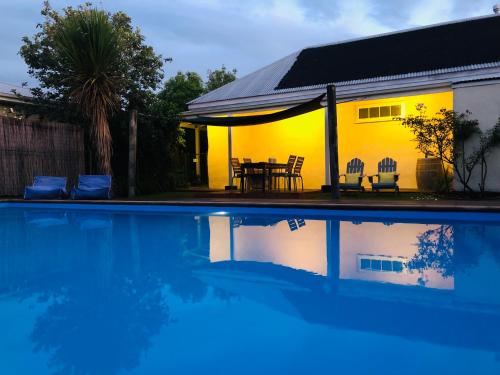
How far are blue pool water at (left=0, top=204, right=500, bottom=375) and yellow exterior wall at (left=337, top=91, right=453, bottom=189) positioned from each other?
4297mm

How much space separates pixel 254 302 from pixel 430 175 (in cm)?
742

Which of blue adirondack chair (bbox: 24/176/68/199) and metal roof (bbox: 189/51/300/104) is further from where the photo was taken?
metal roof (bbox: 189/51/300/104)

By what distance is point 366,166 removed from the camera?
34.1 ft

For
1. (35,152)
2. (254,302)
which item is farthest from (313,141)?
(254,302)

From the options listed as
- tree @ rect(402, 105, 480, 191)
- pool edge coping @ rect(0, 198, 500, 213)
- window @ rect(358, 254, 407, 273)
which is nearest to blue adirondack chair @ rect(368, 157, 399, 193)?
tree @ rect(402, 105, 480, 191)

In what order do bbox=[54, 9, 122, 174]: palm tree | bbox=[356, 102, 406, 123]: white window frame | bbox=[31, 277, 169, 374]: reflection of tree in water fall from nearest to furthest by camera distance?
bbox=[31, 277, 169, 374]: reflection of tree in water < bbox=[54, 9, 122, 174]: palm tree < bbox=[356, 102, 406, 123]: white window frame

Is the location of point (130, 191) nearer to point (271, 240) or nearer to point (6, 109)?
point (271, 240)

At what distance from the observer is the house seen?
868cm

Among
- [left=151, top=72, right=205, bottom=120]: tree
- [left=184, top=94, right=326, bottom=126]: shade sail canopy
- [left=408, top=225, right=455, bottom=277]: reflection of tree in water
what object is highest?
[left=151, top=72, right=205, bottom=120]: tree

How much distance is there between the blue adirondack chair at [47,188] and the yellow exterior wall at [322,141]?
4.11 m

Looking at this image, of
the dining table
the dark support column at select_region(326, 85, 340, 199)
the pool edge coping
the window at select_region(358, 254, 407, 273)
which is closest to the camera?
the window at select_region(358, 254, 407, 273)

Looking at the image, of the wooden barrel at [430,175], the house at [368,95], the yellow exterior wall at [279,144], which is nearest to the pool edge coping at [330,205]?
the wooden barrel at [430,175]

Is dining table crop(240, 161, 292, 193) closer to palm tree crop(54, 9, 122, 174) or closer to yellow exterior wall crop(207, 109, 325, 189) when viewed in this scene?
yellow exterior wall crop(207, 109, 325, 189)

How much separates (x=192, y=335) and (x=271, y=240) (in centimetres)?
290
